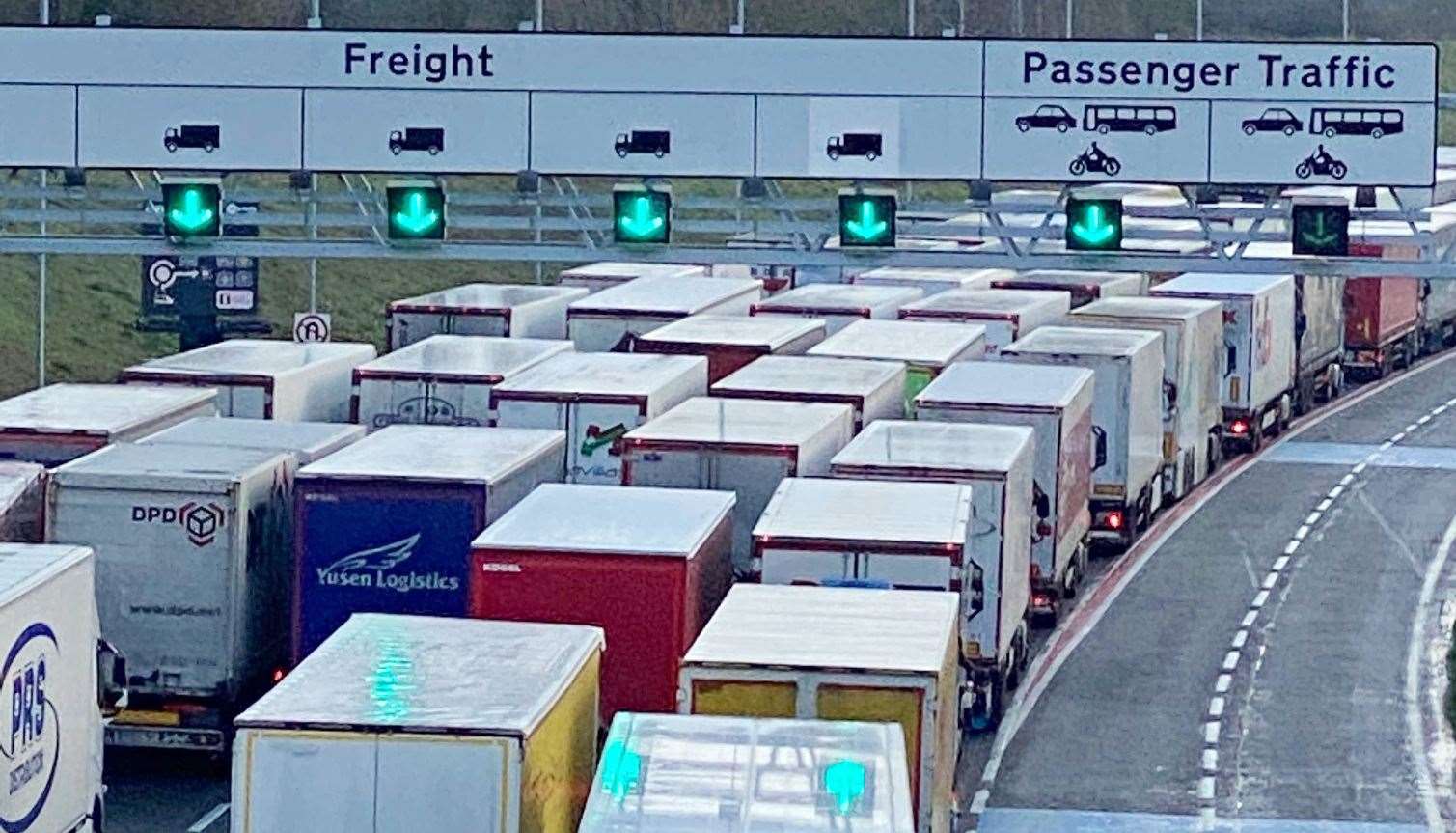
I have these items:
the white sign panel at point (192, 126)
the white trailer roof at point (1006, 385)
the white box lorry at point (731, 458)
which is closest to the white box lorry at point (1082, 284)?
the white trailer roof at point (1006, 385)

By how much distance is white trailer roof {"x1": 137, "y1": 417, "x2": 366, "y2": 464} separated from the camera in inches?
1004

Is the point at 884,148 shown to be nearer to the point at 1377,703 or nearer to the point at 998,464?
the point at 998,464

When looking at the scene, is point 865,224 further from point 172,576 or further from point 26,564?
point 26,564

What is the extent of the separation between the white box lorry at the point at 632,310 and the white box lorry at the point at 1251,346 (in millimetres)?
7499

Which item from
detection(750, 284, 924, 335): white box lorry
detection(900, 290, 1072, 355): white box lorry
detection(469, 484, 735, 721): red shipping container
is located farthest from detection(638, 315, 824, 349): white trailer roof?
detection(469, 484, 735, 721): red shipping container

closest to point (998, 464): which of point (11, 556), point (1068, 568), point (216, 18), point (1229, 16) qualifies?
point (1068, 568)

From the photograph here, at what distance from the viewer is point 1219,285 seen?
44.9 metres

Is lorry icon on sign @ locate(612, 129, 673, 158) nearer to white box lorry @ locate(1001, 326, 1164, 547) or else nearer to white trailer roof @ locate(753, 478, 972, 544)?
white trailer roof @ locate(753, 478, 972, 544)

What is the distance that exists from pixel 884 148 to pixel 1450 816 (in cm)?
868

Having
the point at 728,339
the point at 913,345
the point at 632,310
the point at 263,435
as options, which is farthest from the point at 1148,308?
the point at 263,435

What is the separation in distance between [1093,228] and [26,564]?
13.0 meters

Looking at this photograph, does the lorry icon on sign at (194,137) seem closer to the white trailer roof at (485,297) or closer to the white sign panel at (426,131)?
the white sign panel at (426,131)

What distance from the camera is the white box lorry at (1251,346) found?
43969mm

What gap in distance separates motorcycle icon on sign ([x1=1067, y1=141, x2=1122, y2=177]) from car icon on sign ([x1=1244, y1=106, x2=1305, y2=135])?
51.8 inches
